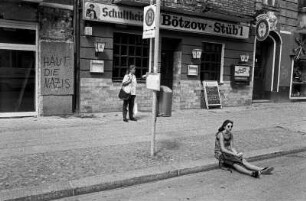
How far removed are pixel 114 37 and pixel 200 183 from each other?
7512 mm

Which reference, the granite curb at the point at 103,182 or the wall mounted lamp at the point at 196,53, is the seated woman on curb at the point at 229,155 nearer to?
the granite curb at the point at 103,182

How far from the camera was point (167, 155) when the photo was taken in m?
6.86

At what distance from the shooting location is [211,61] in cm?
1470

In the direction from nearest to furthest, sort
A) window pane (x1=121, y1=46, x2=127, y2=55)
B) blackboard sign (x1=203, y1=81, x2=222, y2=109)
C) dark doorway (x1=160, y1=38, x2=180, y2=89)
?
→ 1. window pane (x1=121, y1=46, x2=127, y2=55)
2. dark doorway (x1=160, y1=38, x2=180, y2=89)
3. blackboard sign (x1=203, y1=81, x2=222, y2=109)

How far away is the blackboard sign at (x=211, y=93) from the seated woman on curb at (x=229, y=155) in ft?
25.5

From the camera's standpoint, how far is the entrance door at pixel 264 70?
57.1ft

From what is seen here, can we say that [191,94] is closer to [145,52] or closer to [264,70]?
[145,52]

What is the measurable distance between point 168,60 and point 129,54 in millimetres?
2045

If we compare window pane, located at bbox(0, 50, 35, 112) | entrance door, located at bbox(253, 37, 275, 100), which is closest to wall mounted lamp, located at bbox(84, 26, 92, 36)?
window pane, located at bbox(0, 50, 35, 112)

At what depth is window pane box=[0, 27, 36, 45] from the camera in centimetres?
985

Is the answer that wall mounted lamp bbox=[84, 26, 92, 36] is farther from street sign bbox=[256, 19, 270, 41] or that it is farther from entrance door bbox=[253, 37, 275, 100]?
entrance door bbox=[253, 37, 275, 100]

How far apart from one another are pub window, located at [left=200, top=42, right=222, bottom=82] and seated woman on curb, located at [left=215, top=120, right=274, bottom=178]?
8.23 m

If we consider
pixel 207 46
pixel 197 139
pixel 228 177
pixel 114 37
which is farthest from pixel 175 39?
pixel 228 177

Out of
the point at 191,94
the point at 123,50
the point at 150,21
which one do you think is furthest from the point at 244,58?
the point at 150,21
